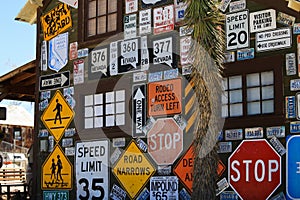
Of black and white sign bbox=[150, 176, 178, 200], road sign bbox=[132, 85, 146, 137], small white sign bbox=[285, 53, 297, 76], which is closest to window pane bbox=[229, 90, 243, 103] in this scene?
small white sign bbox=[285, 53, 297, 76]

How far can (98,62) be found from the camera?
46.4 feet

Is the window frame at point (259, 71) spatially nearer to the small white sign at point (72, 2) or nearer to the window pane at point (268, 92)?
the window pane at point (268, 92)

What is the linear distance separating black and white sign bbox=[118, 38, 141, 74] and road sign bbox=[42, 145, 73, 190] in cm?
280

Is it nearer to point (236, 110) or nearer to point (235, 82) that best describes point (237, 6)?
point (235, 82)

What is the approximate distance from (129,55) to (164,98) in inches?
58.2

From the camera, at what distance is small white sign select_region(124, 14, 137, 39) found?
1345 centimetres

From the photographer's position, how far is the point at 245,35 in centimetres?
1128

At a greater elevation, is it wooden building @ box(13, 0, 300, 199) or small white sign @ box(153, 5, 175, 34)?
small white sign @ box(153, 5, 175, 34)

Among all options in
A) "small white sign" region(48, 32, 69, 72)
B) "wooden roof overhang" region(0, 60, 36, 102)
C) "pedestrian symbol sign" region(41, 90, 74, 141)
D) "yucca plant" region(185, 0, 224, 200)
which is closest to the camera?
"yucca plant" region(185, 0, 224, 200)

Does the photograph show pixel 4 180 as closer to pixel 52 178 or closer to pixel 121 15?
pixel 52 178

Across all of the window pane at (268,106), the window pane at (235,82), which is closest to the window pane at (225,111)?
the window pane at (235,82)

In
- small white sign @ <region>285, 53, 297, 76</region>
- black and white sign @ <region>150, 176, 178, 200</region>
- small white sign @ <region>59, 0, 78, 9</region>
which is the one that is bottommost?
black and white sign @ <region>150, 176, 178, 200</region>

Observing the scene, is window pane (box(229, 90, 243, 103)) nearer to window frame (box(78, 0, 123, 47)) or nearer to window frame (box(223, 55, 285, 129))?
window frame (box(223, 55, 285, 129))

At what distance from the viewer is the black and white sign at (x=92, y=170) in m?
13.7
